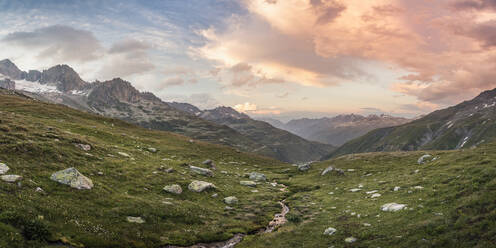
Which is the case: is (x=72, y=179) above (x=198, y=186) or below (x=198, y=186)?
above

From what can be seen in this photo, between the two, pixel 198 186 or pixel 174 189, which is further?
pixel 198 186

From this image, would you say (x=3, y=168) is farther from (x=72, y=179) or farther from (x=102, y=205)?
(x=102, y=205)

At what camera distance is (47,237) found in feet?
50.5

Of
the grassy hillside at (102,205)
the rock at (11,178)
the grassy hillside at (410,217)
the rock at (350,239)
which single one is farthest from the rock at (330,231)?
the rock at (11,178)

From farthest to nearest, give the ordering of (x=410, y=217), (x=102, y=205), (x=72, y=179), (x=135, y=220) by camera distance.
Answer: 1. (x=72, y=179)
2. (x=102, y=205)
3. (x=135, y=220)
4. (x=410, y=217)

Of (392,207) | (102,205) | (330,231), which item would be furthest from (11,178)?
(392,207)

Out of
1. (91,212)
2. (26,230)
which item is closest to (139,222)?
(91,212)

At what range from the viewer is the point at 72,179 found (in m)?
23.6

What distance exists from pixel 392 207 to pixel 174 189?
24500 millimetres

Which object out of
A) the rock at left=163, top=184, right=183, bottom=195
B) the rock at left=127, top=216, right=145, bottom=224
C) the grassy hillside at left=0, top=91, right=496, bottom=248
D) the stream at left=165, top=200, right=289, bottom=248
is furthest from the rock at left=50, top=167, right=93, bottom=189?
the stream at left=165, top=200, right=289, bottom=248

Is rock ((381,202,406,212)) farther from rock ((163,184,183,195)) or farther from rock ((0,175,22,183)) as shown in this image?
rock ((0,175,22,183))

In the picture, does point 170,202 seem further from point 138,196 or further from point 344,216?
point 344,216

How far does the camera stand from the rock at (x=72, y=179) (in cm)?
2316

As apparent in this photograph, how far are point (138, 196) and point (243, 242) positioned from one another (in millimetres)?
12397
